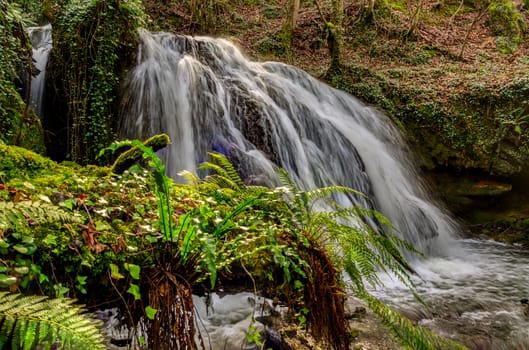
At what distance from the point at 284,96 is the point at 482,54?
1055 cm

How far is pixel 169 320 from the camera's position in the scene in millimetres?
1748

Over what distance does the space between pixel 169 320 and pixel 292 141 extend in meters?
6.59

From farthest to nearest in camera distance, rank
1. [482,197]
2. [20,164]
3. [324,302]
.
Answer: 1. [482,197]
2. [20,164]
3. [324,302]

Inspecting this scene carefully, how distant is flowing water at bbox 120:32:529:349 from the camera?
22.0 ft

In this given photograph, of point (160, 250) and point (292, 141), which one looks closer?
point (160, 250)

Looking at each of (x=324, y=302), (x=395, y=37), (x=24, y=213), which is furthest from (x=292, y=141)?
(x=395, y=37)

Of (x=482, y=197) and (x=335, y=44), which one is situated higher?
(x=335, y=44)

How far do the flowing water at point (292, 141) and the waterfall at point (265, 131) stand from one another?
24 millimetres

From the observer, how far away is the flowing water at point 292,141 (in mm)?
6715

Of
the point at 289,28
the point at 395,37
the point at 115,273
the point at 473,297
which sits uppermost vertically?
the point at 289,28

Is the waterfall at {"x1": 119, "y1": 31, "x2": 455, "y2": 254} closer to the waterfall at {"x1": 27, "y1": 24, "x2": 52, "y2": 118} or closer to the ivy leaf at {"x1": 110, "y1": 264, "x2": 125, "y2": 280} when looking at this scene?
the waterfall at {"x1": 27, "y1": 24, "x2": 52, "y2": 118}

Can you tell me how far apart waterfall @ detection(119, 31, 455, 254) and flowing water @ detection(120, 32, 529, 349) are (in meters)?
0.02

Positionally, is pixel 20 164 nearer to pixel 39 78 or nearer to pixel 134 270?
pixel 134 270

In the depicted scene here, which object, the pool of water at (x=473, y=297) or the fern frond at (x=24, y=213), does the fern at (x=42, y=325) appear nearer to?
the fern frond at (x=24, y=213)
